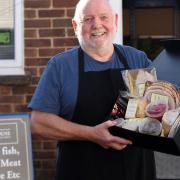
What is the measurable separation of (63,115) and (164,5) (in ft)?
14.4

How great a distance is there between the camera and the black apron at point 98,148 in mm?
2967

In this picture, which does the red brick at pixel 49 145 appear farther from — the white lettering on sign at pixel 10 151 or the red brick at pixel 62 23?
the white lettering on sign at pixel 10 151

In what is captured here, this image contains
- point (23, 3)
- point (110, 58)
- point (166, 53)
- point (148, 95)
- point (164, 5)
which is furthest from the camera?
point (164, 5)

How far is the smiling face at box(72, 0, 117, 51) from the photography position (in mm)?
2951

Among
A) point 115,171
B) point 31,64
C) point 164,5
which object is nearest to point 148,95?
point 115,171

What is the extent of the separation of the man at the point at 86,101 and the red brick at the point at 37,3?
2232mm

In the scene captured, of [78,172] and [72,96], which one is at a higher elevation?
[72,96]

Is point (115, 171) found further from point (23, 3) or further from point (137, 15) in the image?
point (137, 15)

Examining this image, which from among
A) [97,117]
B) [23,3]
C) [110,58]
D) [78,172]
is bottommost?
[78,172]

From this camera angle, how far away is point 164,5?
7.09 m

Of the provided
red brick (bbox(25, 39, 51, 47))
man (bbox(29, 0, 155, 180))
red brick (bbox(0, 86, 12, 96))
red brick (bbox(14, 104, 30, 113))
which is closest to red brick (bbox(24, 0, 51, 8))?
red brick (bbox(25, 39, 51, 47))


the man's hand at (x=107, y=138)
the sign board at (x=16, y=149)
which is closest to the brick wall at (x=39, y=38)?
the sign board at (x=16, y=149)

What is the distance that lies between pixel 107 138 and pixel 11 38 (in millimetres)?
2809

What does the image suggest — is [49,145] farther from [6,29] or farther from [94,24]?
[94,24]
